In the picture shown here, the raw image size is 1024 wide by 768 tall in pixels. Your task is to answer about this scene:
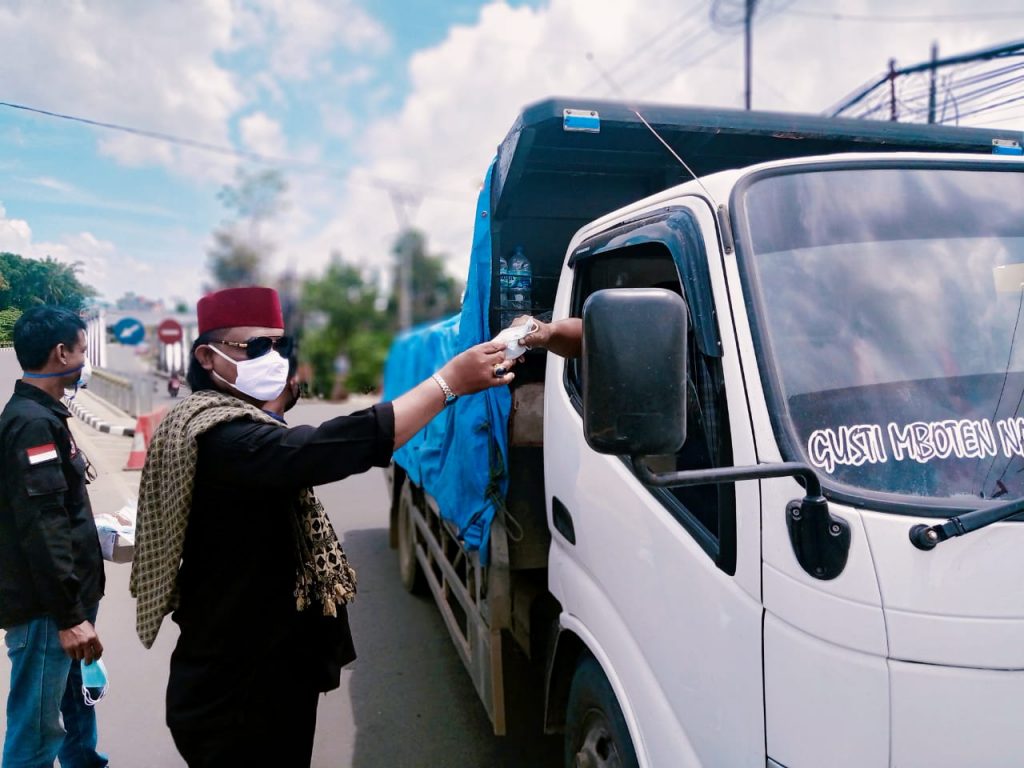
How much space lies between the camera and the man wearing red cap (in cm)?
168

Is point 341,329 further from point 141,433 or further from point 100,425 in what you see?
point 100,425

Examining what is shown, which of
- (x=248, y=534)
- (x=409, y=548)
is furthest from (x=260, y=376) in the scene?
(x=409, y=548)

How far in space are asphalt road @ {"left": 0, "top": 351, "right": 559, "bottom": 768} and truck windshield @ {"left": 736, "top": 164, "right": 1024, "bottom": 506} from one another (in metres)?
1.48

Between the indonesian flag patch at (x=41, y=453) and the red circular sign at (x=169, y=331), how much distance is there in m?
0.78

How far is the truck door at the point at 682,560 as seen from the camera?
57.3 inches

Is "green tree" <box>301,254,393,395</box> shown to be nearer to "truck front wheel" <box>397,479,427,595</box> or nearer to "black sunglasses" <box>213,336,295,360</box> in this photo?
"black sunglasses" <box>213,336,295,360</box>

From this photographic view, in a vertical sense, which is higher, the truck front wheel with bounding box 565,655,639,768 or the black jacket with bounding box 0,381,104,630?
the black jacket with bounding box 0,381,104,630

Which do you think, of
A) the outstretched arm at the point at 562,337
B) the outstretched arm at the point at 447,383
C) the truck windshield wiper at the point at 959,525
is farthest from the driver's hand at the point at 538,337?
the truck windshield wiper at the point at 959,525

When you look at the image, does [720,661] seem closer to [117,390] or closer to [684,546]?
[684,546]

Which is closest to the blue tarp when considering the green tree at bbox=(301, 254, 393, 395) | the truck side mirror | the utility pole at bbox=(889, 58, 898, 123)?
the green tree at bbox=(301, 254, 393, 395)

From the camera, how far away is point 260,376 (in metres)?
1.90

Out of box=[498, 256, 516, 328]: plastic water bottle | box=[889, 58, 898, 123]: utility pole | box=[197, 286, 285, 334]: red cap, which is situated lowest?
box=[197, 286, 285, 334]: red cap

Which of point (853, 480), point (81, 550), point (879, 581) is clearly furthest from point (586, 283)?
point (81, 550)

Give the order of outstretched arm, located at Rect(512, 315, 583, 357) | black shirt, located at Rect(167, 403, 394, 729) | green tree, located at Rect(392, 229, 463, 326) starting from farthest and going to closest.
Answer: green tree, located at Rect(392, 229, 463, 326), outstretched arm, located at Rect(512, 315, 583, 357), black shirt, located at Rect(167, 403, 394, 729)
